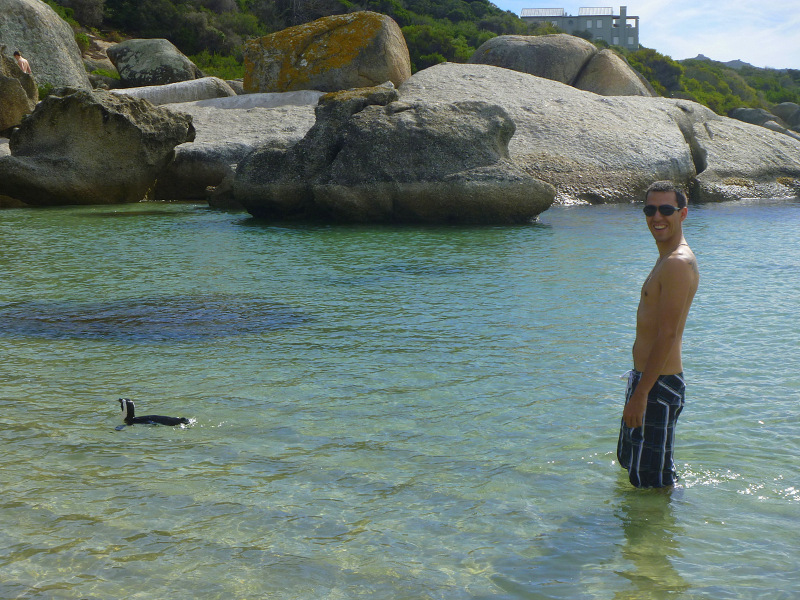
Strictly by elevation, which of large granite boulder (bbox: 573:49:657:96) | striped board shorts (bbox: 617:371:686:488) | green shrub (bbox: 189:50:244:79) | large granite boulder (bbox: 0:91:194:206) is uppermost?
green shrub (bbox: 189:50:244:79)

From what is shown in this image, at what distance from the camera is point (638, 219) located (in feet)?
44.4

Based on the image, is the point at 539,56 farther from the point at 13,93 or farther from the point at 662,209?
the point at 662,209

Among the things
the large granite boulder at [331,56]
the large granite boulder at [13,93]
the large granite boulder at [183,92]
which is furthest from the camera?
the large granite boulder at [183,92]

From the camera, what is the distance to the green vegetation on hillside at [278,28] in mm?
33281

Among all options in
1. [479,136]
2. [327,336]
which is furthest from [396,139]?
[327,336]

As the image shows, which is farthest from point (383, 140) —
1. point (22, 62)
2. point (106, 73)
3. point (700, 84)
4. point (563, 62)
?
point (700, 84)

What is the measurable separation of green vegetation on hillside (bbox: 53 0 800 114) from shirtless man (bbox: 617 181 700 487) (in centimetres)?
2927

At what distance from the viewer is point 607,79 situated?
24.9 m

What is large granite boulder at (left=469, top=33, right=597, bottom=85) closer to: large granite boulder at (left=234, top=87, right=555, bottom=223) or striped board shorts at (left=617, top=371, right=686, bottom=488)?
large granite boulder at (left=234, top=87, right=555, bottom=223)

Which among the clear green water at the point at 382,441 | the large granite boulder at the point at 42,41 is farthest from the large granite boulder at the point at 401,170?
the large granite boulder at the point at 42,41

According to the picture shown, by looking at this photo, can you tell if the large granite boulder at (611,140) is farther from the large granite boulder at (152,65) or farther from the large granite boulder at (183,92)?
the large granite boulder at (152,65)

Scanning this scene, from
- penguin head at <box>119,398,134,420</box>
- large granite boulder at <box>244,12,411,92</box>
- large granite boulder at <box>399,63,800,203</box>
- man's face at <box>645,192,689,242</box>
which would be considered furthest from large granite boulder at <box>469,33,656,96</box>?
man's face at <box>645,192,689,242</box>

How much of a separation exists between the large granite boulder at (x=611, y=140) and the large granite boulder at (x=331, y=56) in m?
0.78

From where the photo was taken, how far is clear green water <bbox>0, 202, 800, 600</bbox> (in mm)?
2928
